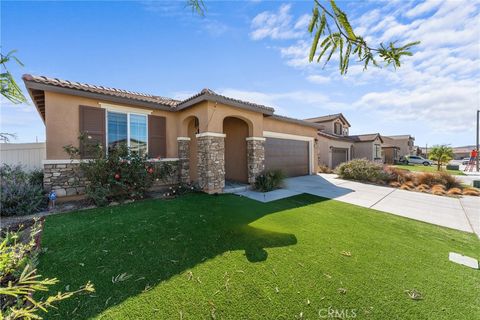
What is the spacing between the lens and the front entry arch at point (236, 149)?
1056cm

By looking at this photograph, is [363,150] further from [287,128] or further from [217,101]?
[217,101]

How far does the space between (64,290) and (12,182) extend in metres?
5.99

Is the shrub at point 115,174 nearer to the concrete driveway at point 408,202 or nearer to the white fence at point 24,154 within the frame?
the white fence at point 24,154

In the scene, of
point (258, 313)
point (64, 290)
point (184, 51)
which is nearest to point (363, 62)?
point (258, 313)

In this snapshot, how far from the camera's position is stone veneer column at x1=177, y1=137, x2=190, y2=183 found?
936 cm

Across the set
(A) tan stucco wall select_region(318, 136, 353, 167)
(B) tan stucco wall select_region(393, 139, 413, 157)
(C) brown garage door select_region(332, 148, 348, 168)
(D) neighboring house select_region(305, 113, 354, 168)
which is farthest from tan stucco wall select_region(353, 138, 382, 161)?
(B) tan stucco wall select_region(393, 139, 413, 157)

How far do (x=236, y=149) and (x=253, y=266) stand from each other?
8056mm

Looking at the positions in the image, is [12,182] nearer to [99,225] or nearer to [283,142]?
[99,225]

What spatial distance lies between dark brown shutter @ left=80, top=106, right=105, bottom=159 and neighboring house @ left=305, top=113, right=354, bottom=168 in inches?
562

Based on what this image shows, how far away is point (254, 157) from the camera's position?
9711mm

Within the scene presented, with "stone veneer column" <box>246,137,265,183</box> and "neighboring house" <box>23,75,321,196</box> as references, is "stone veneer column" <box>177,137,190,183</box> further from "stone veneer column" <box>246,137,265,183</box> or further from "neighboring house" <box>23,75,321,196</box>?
"stone veneer column" <box>246,137,265,183</box>

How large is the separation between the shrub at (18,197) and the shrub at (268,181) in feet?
25.9

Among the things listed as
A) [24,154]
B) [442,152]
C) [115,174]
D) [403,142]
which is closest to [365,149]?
[442,152]

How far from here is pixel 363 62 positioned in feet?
6.32
